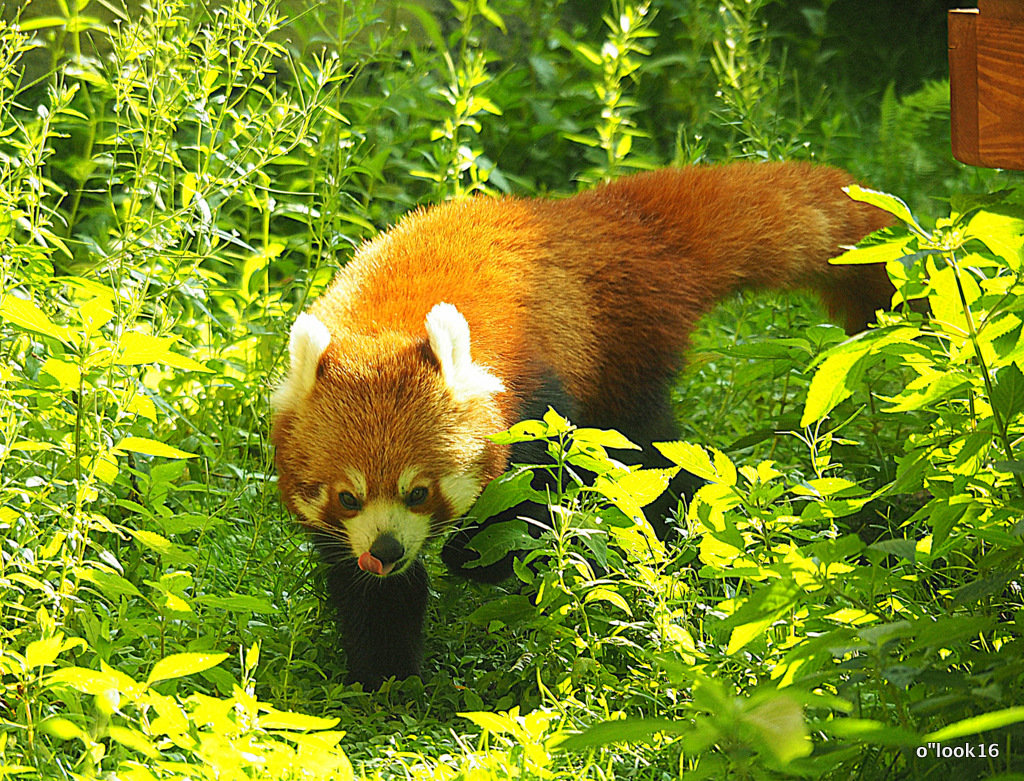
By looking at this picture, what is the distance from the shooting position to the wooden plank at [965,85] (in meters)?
1.68

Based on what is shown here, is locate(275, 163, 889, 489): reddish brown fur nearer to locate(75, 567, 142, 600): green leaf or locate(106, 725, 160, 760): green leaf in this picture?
locate(75, 567, 142, 600): green leaf

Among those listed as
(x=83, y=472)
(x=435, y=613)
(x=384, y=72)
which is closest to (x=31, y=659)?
(x=83, y=472)

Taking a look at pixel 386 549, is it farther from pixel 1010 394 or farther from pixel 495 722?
pixel 1010 394

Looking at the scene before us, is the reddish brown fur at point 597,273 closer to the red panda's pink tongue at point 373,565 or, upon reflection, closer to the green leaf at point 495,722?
the red panda's pink tongue at point 373,565

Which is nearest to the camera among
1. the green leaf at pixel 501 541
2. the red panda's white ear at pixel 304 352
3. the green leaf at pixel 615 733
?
the green leaf at pixel 615 733

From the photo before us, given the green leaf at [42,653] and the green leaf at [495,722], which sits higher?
the green leaf at [42,653]

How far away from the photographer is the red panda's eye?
237 centimetres

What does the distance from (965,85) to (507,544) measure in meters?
1.15

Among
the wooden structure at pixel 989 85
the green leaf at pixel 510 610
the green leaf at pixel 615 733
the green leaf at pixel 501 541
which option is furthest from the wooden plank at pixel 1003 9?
the green leaf at pixel 510 610

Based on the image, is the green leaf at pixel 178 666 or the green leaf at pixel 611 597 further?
the green leaf at pixel 611 597

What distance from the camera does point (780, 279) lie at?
297cm

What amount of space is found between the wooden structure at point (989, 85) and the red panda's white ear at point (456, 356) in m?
1.01

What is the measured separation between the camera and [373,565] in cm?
229

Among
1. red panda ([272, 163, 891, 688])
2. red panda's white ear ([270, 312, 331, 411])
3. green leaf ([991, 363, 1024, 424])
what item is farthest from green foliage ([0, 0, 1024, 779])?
red panda's white ear ([270, 312, 331, 411])
